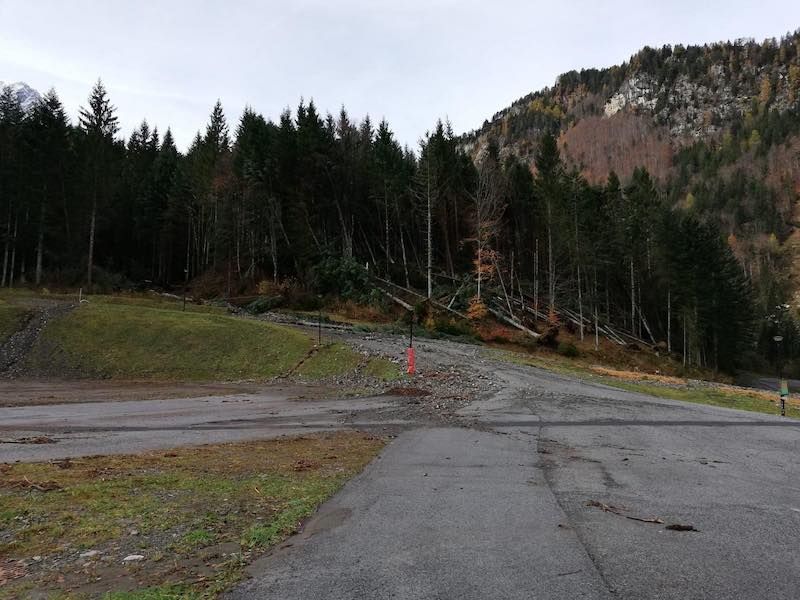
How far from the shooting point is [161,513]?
604 cm

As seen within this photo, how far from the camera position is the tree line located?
51.2 m

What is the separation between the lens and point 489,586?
156 inches

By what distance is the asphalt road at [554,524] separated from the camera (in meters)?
4.04

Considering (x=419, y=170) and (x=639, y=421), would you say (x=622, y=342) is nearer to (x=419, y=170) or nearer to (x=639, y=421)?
(x=419, y=170)

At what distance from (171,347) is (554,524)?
1041 inches

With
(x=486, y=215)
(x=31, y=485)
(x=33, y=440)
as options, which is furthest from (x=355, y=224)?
(x=31, y=485)

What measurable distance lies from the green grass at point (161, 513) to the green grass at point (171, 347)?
16.0m

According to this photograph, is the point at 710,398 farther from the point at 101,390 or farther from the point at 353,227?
the point at 353,227

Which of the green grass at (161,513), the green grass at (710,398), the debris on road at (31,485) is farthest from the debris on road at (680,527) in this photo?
the green grass at (710,398)

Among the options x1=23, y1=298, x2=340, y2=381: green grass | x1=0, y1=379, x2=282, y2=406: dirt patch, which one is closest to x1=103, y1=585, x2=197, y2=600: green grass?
x1=0, y1=379, x2=282, y2=406: dirt patch

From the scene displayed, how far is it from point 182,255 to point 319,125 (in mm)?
26678

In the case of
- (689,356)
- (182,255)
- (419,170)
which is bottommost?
(689,356)

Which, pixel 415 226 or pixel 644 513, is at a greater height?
pixel 415 226

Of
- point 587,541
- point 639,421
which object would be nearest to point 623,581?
point 587,541
